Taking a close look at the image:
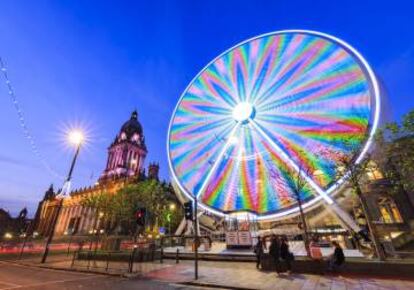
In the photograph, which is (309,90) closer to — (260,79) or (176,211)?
(260,79)

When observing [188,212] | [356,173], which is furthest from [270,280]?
[356,173]

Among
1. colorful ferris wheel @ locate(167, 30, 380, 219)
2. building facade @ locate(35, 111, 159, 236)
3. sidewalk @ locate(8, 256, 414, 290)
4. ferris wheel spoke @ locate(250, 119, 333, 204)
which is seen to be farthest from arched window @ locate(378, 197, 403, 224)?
building facade @ locate(35, 111, 159, 236)

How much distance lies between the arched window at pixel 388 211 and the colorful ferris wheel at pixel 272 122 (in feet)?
35.7

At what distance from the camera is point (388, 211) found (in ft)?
89.8

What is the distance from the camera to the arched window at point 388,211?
26719 millimetres

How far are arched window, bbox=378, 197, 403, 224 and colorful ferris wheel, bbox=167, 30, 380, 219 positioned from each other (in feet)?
35.7

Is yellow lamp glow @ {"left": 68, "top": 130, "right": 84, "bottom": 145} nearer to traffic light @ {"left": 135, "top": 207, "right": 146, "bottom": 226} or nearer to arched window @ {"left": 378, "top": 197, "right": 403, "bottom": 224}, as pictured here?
traffic light @ {"left": 135, "top": 207, "right": 146, "bottom": 226}

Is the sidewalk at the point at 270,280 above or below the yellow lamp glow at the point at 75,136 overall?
below

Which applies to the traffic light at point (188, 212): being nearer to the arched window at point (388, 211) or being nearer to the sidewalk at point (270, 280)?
the sidewalk at point (270, 280)

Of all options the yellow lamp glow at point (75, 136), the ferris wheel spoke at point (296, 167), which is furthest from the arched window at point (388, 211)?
the yellow lamp glow at point (75, 136)

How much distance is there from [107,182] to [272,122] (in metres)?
74.3

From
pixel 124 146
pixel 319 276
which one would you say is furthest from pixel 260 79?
pixel 124 146

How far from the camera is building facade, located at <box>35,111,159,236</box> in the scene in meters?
80.1

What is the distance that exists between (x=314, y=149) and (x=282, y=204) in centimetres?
700
